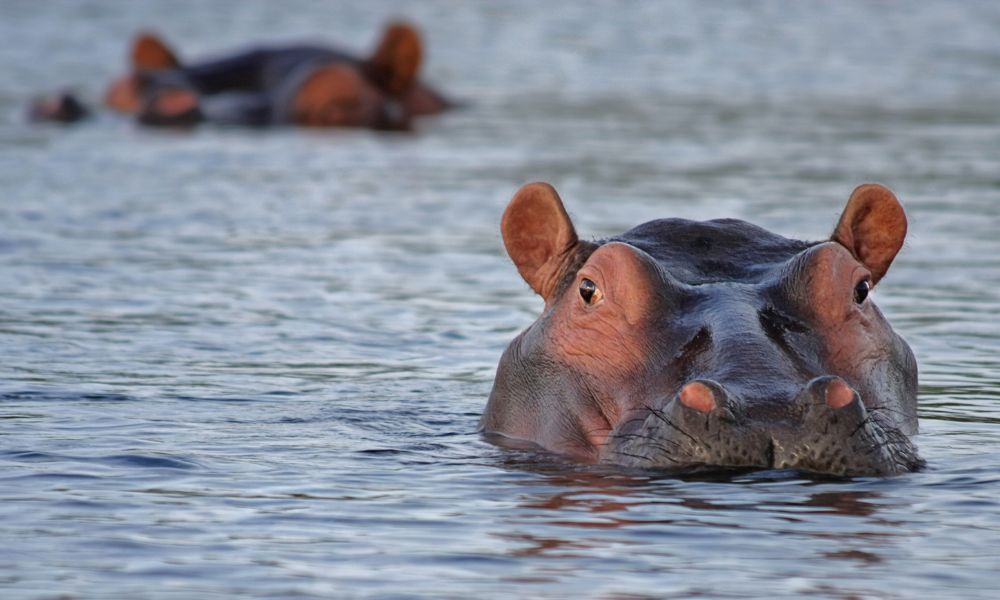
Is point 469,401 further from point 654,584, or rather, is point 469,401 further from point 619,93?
point 619,93

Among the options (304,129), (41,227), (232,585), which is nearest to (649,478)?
(232,585)

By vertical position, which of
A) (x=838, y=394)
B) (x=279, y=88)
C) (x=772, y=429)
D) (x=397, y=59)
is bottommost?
(x=772, y=429)

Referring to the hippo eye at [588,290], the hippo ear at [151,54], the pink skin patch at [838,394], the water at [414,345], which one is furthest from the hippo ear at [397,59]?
the pink skin patch at [838,394]

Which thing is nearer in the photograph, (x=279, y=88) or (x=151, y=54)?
(x=279, y=88)

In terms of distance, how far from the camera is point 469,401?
9.45 m

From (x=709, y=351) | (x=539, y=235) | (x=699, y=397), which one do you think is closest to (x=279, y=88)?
(x=539, y=235)

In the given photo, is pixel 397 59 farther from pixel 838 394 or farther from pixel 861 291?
pixel 838 394

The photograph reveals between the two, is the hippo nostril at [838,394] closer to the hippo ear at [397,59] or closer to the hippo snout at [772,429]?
the hippo snout at [772,429]

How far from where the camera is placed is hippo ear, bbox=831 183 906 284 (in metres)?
8.19

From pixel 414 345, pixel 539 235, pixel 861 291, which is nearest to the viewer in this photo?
pixel 861 291

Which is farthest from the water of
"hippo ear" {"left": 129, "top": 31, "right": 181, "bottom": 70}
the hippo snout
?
"hippo ear" {"left": 129, "top": 31, "right": 181, "bottom": 70}

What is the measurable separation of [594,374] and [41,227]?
798 centimetres

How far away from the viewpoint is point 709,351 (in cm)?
719

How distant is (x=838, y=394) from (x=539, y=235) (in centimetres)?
212
